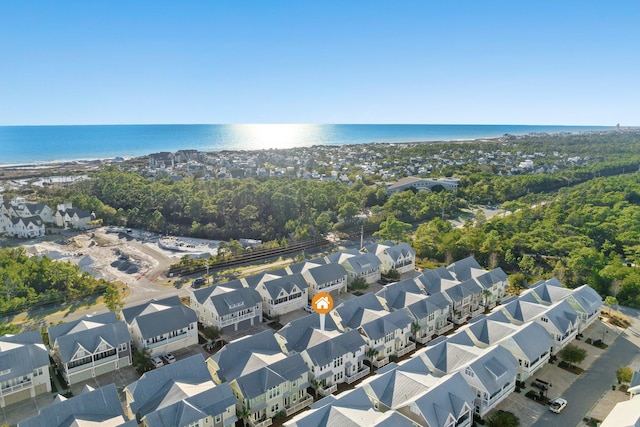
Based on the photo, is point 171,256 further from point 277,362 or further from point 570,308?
point 570,308

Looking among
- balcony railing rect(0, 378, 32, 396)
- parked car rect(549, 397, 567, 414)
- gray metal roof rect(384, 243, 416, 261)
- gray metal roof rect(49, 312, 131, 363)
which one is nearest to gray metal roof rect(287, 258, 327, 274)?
gray metal roof rect(384, 243, 416, 261)

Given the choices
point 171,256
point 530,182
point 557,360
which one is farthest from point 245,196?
point 530,182

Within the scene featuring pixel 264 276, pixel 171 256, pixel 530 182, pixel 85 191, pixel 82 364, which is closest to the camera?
pixel 82 364

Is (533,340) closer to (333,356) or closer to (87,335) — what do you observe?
(333,356)

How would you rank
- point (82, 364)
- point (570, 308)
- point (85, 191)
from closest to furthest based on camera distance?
point (82, 364)
point (570, 308)
point (85, 191)

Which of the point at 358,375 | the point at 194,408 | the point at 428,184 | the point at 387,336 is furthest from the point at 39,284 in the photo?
the point at 428,184

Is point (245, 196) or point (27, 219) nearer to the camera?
point (27, 219)
